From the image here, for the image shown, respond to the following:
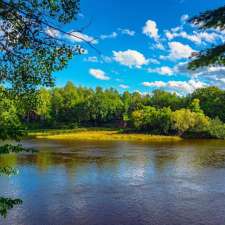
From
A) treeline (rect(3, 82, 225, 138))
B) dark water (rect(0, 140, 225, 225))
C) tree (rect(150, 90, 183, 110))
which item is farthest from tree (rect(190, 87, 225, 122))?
dark water (rect(0, 140, 225, 225))

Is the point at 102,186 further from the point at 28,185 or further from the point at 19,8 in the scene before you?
the point at 19,8

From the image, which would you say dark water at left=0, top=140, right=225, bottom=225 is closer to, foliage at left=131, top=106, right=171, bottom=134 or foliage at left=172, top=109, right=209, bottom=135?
foliage at left=172, top=109, right=209, bottom=135

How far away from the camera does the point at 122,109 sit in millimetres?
126812

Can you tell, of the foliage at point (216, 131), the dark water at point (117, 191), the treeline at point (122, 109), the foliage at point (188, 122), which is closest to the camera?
the dark water at point (117, 191)

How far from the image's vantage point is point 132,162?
43188 mm

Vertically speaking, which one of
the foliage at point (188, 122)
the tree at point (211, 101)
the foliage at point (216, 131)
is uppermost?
the tree at point (211, 101)

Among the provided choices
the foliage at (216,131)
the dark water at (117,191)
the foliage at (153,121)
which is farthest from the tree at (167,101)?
the dark water at (117,191)

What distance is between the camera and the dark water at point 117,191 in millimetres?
21969

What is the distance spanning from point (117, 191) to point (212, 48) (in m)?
15.9

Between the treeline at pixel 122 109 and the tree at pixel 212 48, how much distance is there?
75183 mm

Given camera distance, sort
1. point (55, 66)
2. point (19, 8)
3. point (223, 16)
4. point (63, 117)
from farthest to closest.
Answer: point (63, 117) → point (223, 16) → point (55, 66) → point (19, 8)

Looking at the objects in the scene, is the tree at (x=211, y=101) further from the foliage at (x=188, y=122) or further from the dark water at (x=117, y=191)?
the dark water at (x=117, y=191)

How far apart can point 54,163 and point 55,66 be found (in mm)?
34246

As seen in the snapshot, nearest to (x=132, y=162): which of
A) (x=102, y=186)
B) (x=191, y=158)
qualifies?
(x=191, y=158)
